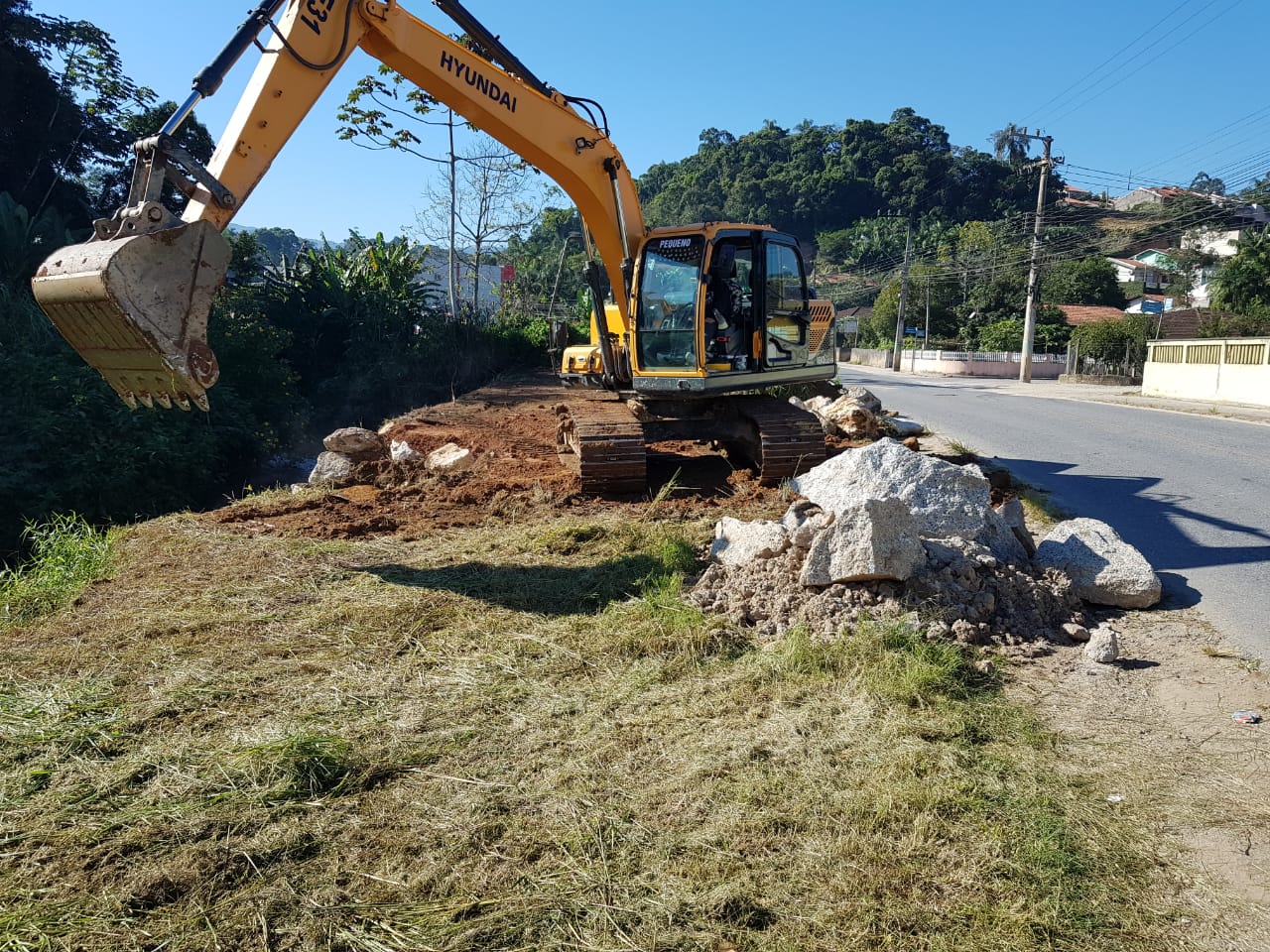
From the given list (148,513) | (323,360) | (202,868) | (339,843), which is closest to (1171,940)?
(339,843)

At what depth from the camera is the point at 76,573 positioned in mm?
6141

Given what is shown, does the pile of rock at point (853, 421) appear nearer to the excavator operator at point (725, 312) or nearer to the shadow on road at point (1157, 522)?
the shadow on road at point (1157, 522)

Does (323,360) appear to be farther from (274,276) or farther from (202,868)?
(202,868)

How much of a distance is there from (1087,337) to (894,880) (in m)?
42.9

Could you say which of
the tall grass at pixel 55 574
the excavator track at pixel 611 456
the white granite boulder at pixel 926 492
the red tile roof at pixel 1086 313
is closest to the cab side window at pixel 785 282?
the excavator track at pixel 611 456

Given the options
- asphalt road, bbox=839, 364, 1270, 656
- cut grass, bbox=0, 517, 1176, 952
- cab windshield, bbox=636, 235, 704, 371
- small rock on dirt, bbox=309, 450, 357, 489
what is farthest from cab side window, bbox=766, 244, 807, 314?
small rock on dirt, bbox=309, 450, 357, 489

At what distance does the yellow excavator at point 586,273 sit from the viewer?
200 inches

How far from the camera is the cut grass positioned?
8.19 feet

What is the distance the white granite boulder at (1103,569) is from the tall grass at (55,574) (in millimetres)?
6465

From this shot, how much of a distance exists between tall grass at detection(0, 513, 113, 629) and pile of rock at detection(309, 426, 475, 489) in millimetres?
2203

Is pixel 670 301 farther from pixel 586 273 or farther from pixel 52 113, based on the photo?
pixel 52 113

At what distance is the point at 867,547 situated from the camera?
15.4 ft

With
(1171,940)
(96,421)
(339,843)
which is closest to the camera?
(1171,940)

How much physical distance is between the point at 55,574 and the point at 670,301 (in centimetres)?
580
